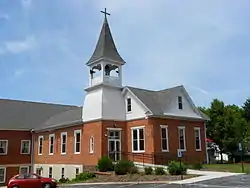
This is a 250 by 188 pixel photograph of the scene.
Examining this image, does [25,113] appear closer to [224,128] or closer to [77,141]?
[77,141]

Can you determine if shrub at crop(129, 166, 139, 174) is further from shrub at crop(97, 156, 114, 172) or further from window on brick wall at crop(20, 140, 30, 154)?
window on brick wall at crop(20, 140, 30, 154)

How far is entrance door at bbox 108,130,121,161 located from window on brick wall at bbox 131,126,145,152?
1.44 m

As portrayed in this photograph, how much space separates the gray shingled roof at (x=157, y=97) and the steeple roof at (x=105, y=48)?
3487mm

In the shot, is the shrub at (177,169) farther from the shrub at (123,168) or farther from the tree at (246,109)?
the tree at (246,109)

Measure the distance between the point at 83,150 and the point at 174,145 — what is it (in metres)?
8.68

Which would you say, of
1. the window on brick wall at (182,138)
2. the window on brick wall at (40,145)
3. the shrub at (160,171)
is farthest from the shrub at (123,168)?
the window on brick wall at (40,145)

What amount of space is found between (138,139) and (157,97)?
5038mm

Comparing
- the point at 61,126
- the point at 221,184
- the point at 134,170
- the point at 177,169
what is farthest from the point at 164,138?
the point at 221,184

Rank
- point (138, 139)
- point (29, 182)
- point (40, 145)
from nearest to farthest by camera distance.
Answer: point (29, 182), point (138, 139), point (40, 145)

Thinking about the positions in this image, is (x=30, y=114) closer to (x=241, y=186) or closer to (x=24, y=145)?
(x=24, y=145)

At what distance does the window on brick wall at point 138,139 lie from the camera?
1184 inches

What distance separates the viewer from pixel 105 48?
→ 108 feet

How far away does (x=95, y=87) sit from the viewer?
31.8 m

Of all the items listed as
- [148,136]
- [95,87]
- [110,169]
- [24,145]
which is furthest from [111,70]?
[24,145]
